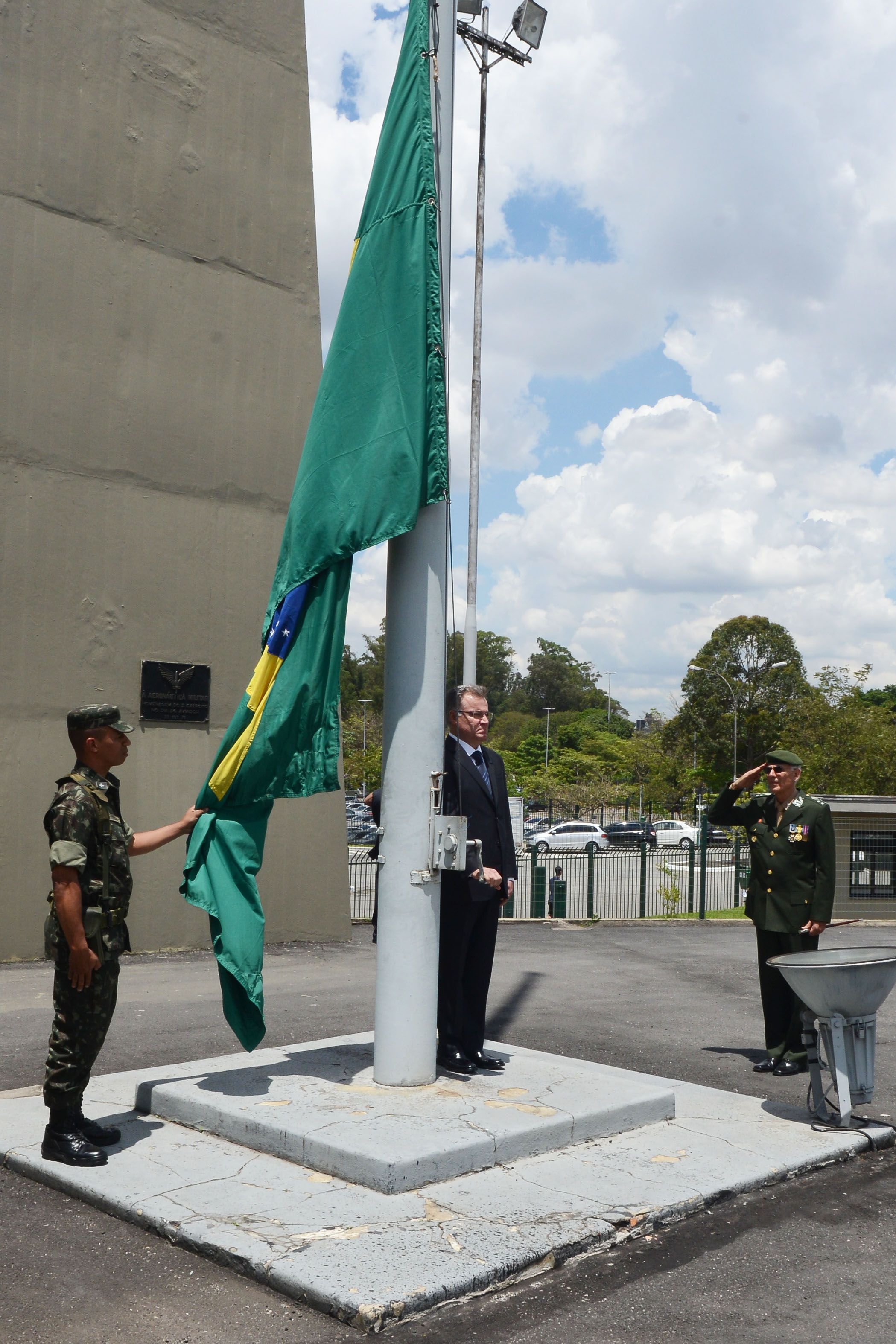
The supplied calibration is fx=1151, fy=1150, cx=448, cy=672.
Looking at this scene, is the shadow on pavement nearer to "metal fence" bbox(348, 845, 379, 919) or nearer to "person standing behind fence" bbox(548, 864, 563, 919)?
"metal fence" bbox(348, 845, 379, 919)

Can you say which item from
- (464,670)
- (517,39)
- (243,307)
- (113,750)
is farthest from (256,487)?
(517,39)

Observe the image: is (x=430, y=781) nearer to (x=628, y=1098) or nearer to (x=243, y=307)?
(x=628, y=1098)

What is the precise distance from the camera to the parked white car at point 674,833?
48906mm

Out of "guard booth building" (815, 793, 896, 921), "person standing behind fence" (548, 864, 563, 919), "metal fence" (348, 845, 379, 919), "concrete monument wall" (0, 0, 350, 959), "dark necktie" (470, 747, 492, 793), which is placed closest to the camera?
"dark necktie" (470, 747, 492, 793)

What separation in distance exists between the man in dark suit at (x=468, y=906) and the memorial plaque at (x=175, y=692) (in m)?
7.00

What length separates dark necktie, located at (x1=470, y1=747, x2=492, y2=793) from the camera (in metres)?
6.24

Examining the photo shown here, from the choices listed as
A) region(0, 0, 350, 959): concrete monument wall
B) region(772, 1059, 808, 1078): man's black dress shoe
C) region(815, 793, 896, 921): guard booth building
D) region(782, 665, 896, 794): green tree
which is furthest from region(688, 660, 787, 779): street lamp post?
region(772, 1059, 808, 1078): man's black dress shoe

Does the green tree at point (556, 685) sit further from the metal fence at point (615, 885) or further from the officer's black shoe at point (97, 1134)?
the officer's black shoe at point (97, 1134)

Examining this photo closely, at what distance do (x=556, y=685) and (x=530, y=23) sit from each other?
3972 inches

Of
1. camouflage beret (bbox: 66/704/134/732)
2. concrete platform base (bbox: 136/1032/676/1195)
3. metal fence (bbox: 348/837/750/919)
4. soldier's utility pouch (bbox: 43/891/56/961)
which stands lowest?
metal fence (bbox: 348/837/750/919)

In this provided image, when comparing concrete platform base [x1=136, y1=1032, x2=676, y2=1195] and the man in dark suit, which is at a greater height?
the man in dark suit

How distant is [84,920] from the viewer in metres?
4.75

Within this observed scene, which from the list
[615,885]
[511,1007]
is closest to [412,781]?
[511,1007]

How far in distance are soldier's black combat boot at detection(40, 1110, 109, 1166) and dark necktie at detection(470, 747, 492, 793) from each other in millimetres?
2582
